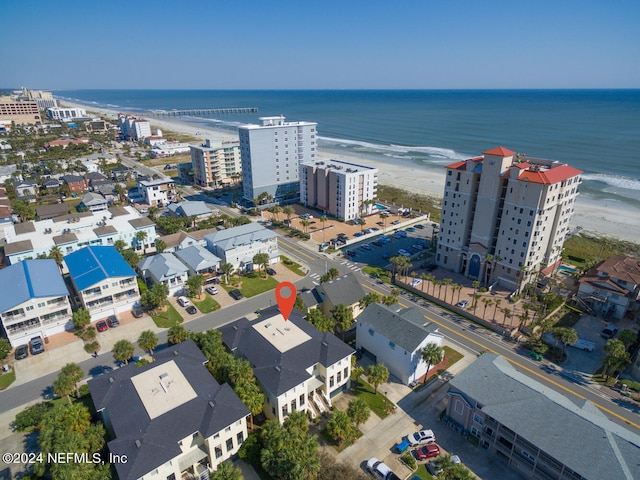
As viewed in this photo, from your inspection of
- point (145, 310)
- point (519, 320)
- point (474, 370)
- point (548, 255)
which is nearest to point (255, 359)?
point (474, 370)

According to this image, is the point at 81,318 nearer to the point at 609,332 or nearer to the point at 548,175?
the point at 548,175

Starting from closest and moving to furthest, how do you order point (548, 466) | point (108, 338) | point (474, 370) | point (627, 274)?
point (548, 466) < point (474, 370) < point (108, 338) < point (627, 274)

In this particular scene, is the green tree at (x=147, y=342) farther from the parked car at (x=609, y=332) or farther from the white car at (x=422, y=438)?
the parked car at (x=609, y=332)

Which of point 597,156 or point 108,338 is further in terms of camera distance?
point 597,156

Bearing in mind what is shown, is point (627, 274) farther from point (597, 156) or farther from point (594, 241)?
point (597, 156)

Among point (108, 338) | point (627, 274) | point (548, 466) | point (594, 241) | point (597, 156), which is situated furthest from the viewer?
point (597, 156)

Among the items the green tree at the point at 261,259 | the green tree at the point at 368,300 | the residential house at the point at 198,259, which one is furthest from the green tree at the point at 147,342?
the green tree at the point at 368,300
